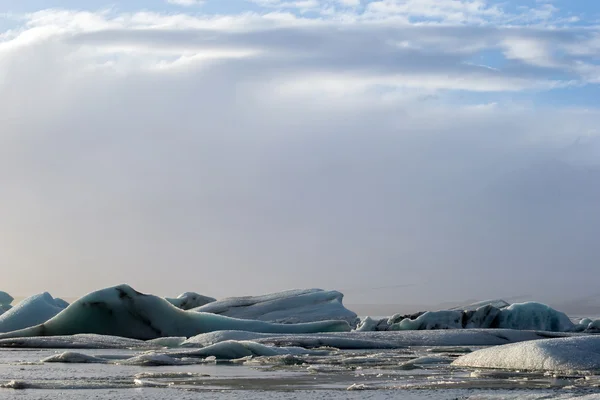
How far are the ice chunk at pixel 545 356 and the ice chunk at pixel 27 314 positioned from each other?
12.8 meters

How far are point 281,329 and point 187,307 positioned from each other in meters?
9.96

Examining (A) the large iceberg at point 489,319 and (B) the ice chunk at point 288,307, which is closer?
(A) the large iceberg at point 489,319

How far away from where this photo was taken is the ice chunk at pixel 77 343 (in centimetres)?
1347

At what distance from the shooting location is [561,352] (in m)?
8.57

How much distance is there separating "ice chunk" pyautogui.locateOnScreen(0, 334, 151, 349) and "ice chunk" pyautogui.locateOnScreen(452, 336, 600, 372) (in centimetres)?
624

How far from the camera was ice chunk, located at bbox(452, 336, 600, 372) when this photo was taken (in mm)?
8359

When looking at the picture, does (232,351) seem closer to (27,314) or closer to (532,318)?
(27,314)

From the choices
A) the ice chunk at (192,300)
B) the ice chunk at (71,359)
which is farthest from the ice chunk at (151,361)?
the ice chunk at (192,300)

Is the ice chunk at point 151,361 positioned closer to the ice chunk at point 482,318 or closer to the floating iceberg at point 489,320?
the floating iceberg at point 489,320

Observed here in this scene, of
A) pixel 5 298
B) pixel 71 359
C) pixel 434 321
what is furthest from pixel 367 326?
pixel 5 298

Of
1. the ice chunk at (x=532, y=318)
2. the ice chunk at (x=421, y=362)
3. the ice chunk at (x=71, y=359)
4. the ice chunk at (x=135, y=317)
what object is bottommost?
the ice chunk at (x=421, y=362)

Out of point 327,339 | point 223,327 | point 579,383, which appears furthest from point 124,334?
point 579,383

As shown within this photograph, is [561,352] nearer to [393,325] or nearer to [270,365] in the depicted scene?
[270,365]

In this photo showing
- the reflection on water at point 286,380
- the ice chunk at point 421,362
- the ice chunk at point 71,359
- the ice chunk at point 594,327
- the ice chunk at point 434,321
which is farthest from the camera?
the ice chunk at point 594,327
